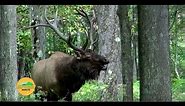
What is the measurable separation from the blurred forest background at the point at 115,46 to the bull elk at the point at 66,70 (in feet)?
0.34

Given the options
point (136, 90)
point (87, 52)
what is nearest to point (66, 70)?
point (87, 52)

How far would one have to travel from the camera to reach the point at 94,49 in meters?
7.32

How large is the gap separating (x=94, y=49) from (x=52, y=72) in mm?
885

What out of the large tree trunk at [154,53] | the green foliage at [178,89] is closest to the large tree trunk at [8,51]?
the large tree trunk at [154,53]

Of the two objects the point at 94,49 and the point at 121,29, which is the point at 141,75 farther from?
the point at 94,49

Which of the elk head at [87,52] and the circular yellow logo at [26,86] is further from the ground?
the elk head at [87,52]

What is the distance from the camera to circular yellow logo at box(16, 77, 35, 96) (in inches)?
251

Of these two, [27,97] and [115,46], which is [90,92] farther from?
[27,97]

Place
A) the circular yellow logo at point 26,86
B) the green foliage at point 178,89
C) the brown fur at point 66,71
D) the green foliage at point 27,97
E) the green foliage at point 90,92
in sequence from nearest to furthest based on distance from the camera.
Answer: the green foliage at point 178,89, the green foliage at point 27,97, the circular yellow logo at point 26,86, the green foliage at point 90,92, the brown fur at point 66,71

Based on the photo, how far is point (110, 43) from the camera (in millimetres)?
7324

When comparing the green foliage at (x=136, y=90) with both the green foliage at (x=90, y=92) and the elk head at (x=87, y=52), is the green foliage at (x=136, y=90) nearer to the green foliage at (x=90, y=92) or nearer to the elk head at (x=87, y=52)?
the green foliage at (x=90, y=92)

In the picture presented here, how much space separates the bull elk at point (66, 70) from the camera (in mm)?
7059

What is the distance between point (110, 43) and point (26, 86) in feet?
5.25

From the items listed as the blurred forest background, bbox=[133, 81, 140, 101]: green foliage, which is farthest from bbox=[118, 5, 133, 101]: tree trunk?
bbox=[133, 81, 140, 101]: green foliage
